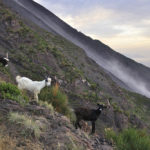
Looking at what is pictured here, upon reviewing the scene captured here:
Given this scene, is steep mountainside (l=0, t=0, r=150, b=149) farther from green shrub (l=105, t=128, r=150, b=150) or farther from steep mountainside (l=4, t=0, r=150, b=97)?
steep mountainside (l=4, t=0, r=150, b=97)

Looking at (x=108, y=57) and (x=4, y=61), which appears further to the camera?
(x=108, y=57)

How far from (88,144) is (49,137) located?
1565mm

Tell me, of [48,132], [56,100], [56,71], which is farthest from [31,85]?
Result: [56,71]

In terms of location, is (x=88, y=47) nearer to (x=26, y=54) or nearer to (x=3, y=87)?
(x=26, y=54)

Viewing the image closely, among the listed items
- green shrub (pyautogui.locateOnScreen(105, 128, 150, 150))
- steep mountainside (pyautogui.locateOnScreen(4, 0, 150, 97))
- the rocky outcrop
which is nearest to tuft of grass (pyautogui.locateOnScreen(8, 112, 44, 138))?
the rocky outcrop

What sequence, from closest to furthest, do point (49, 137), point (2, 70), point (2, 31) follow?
1. point (49, 137)
2. point (2, 70)
3. point (2, 31)

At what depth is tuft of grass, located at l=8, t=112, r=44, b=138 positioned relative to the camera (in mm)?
7561

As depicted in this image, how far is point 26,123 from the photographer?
772cm

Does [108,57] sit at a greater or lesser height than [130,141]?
greater

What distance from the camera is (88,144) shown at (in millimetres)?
8750

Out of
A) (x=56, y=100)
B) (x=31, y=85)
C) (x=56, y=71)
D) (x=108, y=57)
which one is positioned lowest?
(x=56, y=71)

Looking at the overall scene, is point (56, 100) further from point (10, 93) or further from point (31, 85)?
point (10, 93)

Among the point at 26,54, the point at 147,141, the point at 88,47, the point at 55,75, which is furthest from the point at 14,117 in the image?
the point at 88,47

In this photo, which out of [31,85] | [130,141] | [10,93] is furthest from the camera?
[31,85]
